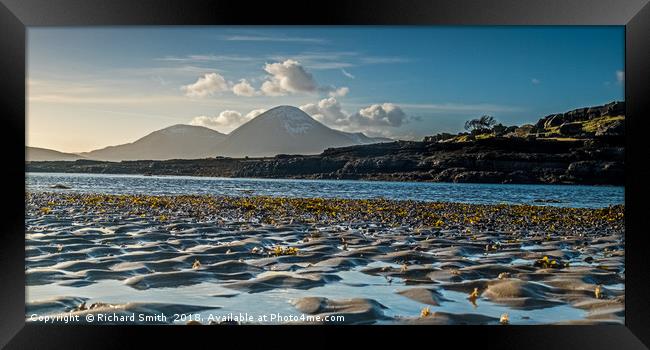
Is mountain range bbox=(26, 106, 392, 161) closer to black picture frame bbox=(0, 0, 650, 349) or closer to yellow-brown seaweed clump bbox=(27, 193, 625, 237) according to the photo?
yellow-brown seaweed clump bbox=(27, 193, 625, 237)

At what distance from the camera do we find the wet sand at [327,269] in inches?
265

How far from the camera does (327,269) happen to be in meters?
8.66

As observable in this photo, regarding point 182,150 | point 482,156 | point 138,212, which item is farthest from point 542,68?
point 138,212

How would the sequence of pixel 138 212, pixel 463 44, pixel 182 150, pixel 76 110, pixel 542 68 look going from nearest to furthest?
pixel 138 212 → pixel 76 110 → pixel 463 44 → pixel 542 68 → pixel 182 150

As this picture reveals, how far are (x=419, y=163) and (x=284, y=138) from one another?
15239mm

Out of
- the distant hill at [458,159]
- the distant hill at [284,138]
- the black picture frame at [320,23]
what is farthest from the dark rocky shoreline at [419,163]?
the black picture frame at [320,23]

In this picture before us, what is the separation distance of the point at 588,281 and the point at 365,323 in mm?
3537

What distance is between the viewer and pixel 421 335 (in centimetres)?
612

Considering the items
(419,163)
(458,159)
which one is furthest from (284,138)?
(458,159)

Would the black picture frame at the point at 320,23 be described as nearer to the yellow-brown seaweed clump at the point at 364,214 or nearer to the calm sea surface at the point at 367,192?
the yellow-brown seaweed clump at the point at 364,214

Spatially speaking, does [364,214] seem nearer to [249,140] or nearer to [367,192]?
[367,192]

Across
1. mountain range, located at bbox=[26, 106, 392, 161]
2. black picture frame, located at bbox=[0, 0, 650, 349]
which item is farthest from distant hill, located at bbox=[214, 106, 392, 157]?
black picture frame, located at bbox=[0, 0, 650, 349]

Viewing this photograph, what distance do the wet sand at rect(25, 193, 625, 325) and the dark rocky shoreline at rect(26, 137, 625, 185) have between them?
40.4 m
